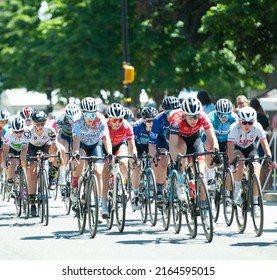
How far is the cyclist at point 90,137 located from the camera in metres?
16.5

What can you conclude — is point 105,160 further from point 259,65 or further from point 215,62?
point 215,62

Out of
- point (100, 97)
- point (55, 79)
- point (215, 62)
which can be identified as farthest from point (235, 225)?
point (100, 97)

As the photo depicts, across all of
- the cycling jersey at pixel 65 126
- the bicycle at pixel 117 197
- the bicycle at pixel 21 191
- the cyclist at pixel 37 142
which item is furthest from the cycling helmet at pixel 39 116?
the cycling jersey at pixel 65 126

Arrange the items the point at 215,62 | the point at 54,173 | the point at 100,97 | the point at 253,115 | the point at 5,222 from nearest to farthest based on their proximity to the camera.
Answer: the point at 253,115 < the point at 5,222 < the point at 54,173 < the point at 215,62 < the point at 100,97

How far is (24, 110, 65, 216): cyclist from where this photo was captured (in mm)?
18766

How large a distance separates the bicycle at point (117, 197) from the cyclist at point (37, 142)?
2.23 meters

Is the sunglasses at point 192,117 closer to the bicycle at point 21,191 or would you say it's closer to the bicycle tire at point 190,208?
the bicycle tire at point 190,208

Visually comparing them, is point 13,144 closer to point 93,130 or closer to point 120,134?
point 120,134

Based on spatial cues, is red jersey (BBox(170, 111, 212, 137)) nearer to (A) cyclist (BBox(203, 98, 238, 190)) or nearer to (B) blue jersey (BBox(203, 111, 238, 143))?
(A) cyclist (BBox(203, 98, 238, 190))

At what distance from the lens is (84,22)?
4100 cm

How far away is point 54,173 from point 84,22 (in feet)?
64.2

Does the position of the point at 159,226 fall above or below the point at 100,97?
below

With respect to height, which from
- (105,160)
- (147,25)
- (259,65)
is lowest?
(105,160)

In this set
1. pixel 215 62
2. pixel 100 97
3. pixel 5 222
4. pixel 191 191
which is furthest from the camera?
pixel 100 97
